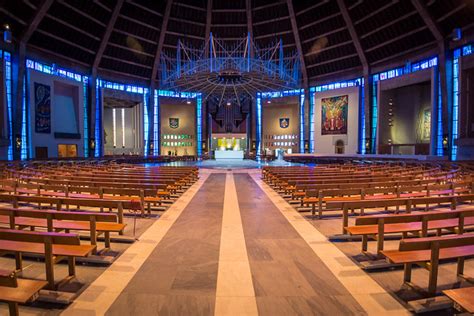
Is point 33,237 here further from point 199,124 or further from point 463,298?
point 199,124

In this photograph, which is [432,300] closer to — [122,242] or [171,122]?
A: [122,242]

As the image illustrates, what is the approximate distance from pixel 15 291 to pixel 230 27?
1499 inches

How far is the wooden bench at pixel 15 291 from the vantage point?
2.23 meters

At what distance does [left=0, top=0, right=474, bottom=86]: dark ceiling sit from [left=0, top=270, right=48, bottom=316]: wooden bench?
26578 mm

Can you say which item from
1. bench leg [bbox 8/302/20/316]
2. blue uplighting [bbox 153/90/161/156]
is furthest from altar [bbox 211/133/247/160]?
bench leg [bbox 8/302/20/316]

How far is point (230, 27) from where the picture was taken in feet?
120

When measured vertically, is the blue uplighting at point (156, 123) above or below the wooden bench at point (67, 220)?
above

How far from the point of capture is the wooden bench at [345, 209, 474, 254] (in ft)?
13.2

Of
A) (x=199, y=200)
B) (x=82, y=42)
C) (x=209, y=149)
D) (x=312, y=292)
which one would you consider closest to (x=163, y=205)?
(x=199, y=200)

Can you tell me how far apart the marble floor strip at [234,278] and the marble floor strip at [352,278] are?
108 centimetres

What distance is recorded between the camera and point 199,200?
928 centimetres

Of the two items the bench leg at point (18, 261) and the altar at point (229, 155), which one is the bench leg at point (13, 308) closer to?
the bench leg at point (18, 261)

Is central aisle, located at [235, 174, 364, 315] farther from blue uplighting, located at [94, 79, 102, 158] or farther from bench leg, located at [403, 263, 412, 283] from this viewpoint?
blue uplighting, located at [94, 79, 102, 158]

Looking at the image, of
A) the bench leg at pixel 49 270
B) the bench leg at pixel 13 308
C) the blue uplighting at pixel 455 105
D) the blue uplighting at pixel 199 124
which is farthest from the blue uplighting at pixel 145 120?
the bench leg at pixel 13 308
